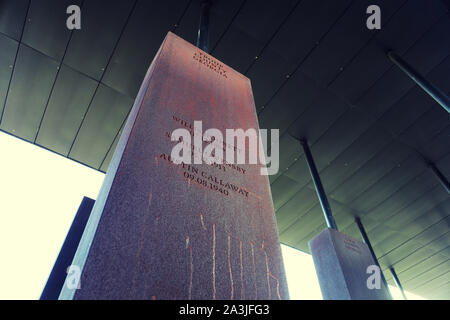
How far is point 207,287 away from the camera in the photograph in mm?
1204

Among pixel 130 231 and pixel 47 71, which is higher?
pixel 47 71

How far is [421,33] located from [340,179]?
4.08 m

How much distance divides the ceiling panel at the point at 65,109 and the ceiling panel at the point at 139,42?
571 mm

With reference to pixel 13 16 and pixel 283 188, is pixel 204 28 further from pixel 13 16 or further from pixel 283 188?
pixel 283 188

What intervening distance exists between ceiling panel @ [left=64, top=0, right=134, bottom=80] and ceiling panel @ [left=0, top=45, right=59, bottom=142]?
1.73 feet

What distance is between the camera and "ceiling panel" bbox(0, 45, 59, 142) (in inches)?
217

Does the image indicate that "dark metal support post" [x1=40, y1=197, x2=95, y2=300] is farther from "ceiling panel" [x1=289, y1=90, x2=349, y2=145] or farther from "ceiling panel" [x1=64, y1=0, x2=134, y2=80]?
"ceiling panel" [x1=289, y1=90, x2=349, y2=145]

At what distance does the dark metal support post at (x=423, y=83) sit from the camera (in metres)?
4.57

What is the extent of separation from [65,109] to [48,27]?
5.73ft

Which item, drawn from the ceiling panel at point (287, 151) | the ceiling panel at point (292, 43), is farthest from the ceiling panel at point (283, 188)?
the ceiling panel at point (292, 43)

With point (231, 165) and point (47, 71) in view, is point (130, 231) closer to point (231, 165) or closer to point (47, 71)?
point (231, 165)

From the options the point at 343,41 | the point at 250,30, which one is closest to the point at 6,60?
the point at 250,30

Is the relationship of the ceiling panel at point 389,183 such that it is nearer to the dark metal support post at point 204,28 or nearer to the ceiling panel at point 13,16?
the dark metal support post at point 204,28
